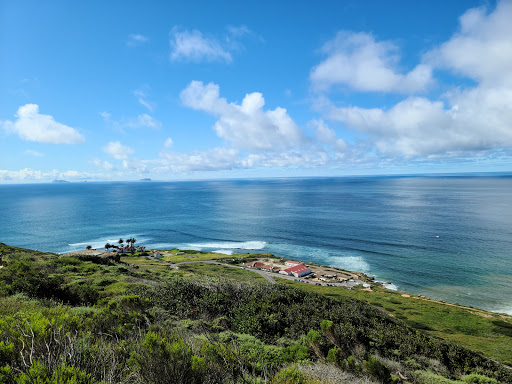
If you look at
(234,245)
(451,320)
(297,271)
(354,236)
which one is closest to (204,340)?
(451,320)

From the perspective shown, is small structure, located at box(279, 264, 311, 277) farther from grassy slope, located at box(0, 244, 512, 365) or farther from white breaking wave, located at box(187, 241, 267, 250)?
white breaking wave, located at box(187, 241, 267, 250)

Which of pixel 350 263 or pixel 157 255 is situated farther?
pixel 157 255

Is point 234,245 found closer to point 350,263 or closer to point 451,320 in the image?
point 350,263

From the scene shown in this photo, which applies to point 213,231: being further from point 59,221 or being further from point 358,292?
point 59,221

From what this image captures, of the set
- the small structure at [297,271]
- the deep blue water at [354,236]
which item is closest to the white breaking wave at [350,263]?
the deep blue water at [354,236]

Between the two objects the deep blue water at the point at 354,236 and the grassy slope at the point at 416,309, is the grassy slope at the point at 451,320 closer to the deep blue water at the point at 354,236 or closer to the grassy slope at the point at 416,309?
the grassy slope at the point at 416,309

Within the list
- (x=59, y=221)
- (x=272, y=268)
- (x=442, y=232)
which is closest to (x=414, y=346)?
(x=272, y=268)

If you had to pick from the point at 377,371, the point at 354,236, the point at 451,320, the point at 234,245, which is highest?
the point at 377,371
